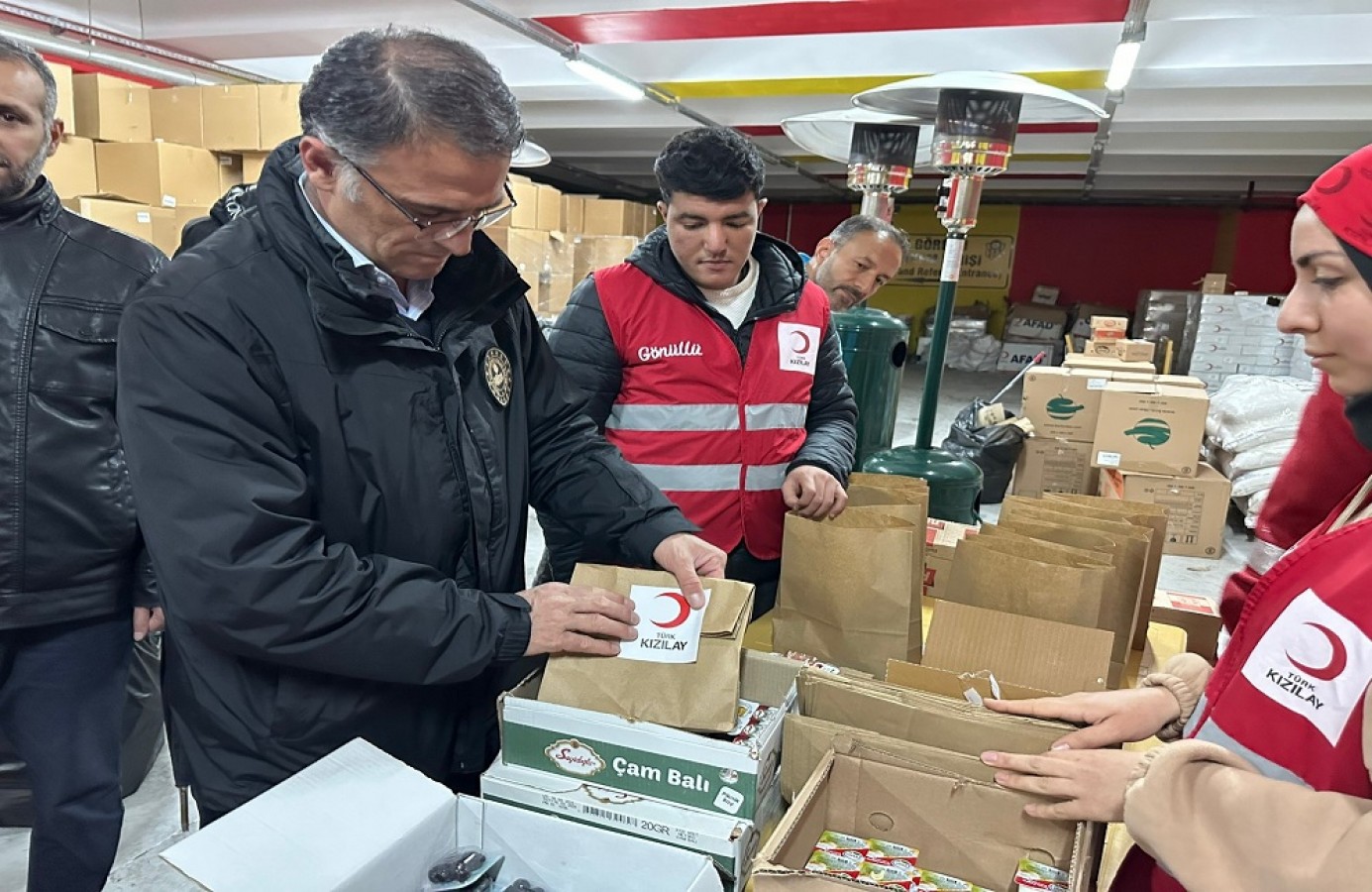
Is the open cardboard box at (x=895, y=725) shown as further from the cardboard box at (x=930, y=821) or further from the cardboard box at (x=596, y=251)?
the cardboard box at (x=596, y=251)

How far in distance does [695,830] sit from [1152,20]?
4841 millimetres

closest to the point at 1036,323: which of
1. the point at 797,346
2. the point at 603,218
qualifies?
the point at 603,218

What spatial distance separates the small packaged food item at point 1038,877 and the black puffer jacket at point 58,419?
63.7 inches

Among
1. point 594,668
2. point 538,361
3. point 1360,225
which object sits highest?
point 1360,225

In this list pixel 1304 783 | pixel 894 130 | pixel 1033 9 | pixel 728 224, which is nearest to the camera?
pixel 1304 783

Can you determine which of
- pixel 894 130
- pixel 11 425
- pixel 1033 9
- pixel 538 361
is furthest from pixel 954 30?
pixel 11 425

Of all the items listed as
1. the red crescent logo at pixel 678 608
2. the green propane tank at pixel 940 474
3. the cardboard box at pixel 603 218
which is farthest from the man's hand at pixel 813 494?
the cardboard box at pixel 603 218

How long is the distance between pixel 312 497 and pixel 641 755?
496mm

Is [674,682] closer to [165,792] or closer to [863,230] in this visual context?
[165,792]

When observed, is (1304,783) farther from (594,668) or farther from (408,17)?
(408,17)

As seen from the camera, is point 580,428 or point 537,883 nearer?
point 537,883

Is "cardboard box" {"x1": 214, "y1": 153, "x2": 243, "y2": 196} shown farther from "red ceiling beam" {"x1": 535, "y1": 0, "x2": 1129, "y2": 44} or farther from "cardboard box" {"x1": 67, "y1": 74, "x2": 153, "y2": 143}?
"red ceiling beam" {"x1": 535, "y1": 0, "x2": 1129, "y2": 44}

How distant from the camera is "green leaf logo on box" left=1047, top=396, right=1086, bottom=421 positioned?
194 inches

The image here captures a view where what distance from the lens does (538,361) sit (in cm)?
140
